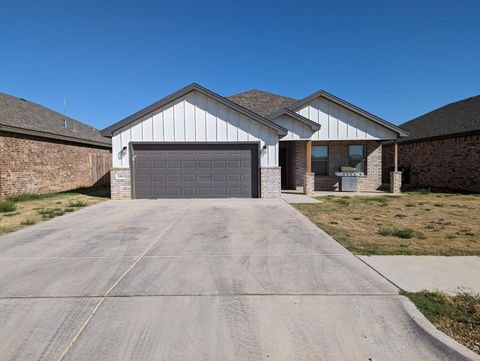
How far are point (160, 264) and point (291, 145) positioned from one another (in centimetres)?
1395

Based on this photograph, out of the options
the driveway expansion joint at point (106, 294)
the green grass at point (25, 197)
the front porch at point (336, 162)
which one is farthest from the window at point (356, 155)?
the green grass at point (25, 197)

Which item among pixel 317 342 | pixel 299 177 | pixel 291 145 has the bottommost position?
pixel 317 342

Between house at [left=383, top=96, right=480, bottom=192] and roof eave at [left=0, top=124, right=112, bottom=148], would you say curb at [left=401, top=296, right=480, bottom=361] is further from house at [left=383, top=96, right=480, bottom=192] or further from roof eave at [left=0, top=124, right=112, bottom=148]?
house at [left=383, top=96, right=480, bottom=192]

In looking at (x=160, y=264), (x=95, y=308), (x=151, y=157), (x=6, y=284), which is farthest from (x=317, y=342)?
(x=151, y=157)

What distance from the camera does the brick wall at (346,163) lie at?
1691 cm

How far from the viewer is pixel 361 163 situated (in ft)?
56.2

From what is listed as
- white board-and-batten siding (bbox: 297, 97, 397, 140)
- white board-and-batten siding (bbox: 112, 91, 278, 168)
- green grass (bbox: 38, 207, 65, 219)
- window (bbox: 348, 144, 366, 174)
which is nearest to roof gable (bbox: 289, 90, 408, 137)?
white board-and-batten siding (bbox: 297, 97, 397, 140)

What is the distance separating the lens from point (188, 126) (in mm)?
13344

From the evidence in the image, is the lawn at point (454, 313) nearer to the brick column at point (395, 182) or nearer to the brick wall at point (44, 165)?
the brick column at point (395, 182)

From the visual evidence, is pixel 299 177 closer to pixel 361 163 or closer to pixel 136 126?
pixel 361 163

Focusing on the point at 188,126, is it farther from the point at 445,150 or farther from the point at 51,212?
the point at 445,150

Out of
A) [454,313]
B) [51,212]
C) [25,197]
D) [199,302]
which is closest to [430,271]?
[454,313]

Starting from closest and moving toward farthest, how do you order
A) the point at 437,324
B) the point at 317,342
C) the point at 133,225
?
the point at 317,342 → the point at 437,324 → the point at 133,225

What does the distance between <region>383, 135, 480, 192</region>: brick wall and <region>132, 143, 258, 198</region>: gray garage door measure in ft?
37.6
